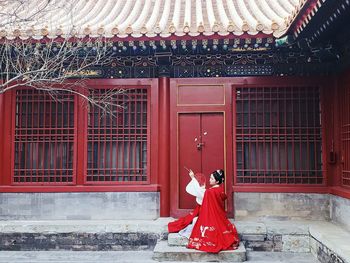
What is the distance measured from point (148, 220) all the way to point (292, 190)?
2.58 m

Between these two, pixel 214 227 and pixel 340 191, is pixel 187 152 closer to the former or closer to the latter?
pixel 214 227

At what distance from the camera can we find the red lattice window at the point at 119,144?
25.5ft

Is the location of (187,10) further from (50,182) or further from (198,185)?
(50,182)

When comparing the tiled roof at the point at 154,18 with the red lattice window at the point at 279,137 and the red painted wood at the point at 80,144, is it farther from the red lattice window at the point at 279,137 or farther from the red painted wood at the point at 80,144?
the red painted wood at the point at 80,144

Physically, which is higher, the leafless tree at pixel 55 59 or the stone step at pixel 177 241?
the leafless tree at pixel 55 59

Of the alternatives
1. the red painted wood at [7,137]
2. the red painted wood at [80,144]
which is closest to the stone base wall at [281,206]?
the red painted wood at [80,144]

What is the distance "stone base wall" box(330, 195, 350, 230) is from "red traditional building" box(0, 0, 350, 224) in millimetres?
140

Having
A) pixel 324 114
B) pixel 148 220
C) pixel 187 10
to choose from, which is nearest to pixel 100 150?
pixel 148 220

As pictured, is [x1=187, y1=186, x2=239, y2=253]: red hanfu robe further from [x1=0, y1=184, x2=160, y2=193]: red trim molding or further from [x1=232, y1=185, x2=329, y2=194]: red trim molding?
[x1=0, y1=184, x2=160, y2=193]: red trim molding

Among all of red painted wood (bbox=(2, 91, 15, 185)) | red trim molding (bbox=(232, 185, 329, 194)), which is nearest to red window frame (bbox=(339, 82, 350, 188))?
red trim molding (bbox=(232, 185, 329, 194))

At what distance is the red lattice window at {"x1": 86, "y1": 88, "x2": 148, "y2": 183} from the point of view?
7.78 m

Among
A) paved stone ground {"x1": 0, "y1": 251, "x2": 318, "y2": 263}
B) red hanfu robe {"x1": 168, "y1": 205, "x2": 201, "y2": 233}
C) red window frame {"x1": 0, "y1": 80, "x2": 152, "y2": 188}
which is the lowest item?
paved stone ground {"x1": 0, "y1": 251, "x2": 318, "y2": 263}

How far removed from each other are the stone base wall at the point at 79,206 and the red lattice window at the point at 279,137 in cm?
177

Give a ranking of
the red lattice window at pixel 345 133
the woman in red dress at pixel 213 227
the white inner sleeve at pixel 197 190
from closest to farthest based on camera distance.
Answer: the woman in red dress at pixel 213 227 → the white inner sleeve at pixel 197 190 → the red lattice window at pixel 345 133
